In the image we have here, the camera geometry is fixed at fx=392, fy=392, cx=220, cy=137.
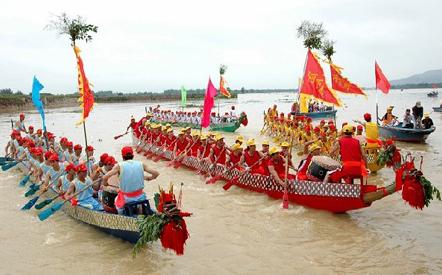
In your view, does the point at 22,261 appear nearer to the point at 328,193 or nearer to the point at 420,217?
the point at 328,193

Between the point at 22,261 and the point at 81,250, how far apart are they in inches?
41.4

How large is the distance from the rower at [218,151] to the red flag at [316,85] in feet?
9.46

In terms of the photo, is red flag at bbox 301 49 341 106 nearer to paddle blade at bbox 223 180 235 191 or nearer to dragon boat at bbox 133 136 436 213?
→ dragon boat at bbox 133 136 436 213

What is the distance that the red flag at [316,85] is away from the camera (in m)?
11.1

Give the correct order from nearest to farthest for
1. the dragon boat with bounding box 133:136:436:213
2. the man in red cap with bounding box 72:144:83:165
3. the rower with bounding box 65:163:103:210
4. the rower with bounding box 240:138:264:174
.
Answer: the dragon boat with bounding box 133:136:436:213, the rower with bounding box 65:163:103:210, the rower with bounding box 240:138:264:174, the man in red cap with bounding box 72:144:83:165

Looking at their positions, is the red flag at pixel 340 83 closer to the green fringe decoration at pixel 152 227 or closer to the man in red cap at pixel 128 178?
the man in red cap at pixel 128 178

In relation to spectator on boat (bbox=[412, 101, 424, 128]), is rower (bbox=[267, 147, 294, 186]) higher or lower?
lower

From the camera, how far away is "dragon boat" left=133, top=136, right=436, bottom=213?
7.91 metres

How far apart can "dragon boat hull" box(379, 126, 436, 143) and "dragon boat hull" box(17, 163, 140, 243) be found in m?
14.8

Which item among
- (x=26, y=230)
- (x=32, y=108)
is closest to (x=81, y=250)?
(x=26, y=230)

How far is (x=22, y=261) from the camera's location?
24.1 ft

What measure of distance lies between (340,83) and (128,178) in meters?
9.13

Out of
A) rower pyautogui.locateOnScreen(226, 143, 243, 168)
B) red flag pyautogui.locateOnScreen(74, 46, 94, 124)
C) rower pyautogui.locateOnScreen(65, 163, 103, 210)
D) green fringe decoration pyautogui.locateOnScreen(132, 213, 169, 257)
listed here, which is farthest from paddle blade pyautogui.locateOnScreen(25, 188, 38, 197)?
green fringe decoration pyautogui.locateOnScreen(132, 213, 169, 257)

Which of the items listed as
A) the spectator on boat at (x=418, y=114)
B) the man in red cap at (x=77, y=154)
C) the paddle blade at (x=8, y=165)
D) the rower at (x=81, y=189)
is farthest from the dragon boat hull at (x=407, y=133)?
the paddle blade at (x=8, y=165)
